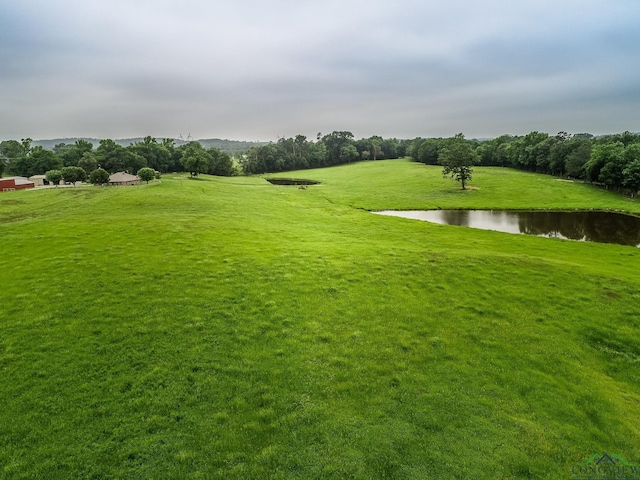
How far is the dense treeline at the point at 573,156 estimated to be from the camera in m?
74.2

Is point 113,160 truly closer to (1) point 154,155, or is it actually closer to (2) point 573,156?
(1) point 154,155

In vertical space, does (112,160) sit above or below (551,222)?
above

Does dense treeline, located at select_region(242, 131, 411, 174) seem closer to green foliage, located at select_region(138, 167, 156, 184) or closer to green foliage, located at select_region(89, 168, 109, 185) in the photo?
green foliage, located at select_region(138, 167, 156, 184)

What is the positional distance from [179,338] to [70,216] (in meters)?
37.9

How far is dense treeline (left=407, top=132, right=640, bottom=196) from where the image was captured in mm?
74250

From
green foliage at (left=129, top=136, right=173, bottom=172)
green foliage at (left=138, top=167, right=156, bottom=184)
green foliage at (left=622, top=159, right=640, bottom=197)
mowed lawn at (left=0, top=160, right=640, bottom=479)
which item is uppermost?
green foliage at (left=129, top=136, right=173, bottom=172)

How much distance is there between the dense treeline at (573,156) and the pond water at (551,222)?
991 inches

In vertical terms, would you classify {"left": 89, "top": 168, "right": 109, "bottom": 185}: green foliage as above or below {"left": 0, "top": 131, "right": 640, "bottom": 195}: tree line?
below

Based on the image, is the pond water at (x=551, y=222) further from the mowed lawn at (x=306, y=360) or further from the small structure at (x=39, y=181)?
the small structure at (x=39, y=181)

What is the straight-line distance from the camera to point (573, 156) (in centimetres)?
9338

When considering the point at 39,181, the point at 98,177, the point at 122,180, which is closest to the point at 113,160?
the point at 39,181

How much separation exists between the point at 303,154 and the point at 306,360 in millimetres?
174102

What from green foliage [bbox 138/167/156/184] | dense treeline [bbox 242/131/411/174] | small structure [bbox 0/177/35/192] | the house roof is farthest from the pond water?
dense treeline [bbox 242/131/411/174]

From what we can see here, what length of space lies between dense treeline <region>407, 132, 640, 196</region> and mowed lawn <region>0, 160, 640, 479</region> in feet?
188
